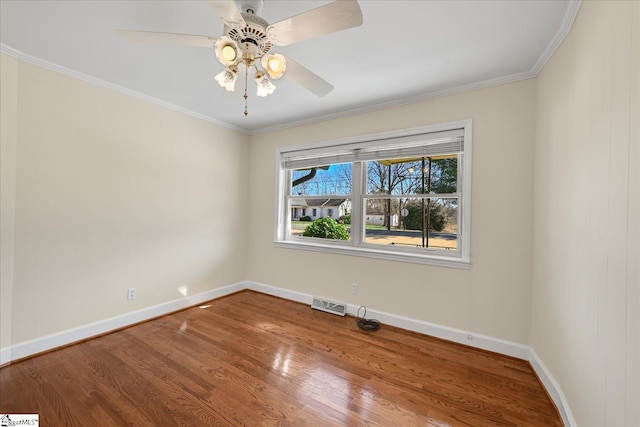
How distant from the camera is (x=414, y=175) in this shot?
2840mm

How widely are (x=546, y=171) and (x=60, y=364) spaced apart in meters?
4.08

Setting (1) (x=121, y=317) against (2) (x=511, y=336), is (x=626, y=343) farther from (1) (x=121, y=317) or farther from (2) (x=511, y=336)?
(1) (x=121, y=317)

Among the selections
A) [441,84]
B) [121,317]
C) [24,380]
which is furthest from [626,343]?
[121,317]

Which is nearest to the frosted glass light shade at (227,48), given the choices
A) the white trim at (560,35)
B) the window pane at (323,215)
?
the white trim at (560,35)

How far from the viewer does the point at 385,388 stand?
5.94 feet

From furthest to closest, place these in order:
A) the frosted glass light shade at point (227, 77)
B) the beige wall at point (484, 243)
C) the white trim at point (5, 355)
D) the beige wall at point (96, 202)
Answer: the beige wall at point (484, 243), the beige wall at point (96, 202), the white trim at point (5, 355), the frosted glass light shade at point (227, 77)

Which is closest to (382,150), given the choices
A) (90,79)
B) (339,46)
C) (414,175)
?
(414,175)

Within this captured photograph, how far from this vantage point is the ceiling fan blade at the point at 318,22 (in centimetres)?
105

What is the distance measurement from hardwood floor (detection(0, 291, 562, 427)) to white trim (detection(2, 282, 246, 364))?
0.28ft

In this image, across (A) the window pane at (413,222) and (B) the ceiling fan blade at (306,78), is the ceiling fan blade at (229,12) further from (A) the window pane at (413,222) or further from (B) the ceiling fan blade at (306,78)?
(A) the window pane at (413,222)

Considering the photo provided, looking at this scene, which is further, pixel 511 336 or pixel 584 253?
pixel 511 336

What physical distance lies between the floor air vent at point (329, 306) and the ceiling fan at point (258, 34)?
251 centimetres

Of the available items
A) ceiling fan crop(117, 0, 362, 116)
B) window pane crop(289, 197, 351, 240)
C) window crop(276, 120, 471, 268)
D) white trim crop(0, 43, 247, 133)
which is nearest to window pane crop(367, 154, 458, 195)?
window crop(276, 120, 471, 268)

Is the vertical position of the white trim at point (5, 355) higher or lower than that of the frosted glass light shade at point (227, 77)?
lower
